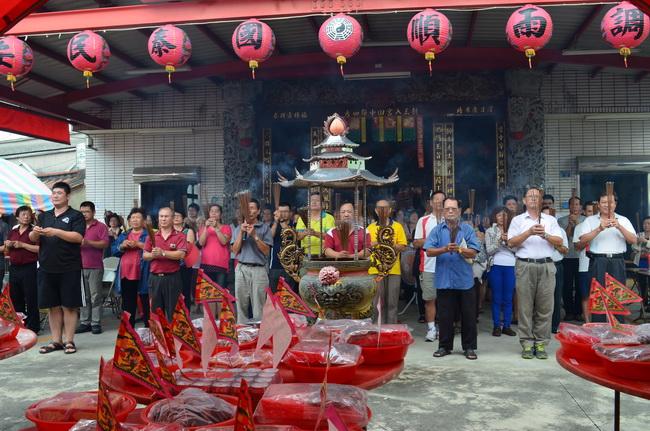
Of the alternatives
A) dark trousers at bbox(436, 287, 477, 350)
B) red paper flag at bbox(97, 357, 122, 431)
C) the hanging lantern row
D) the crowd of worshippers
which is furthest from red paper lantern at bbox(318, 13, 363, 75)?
red paper flag at bbox(97, 357, 122, 431)

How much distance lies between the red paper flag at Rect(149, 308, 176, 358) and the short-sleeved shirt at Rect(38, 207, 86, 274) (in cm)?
413

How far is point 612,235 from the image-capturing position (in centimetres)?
635

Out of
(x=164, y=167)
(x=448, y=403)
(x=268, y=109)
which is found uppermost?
(x=268, y=109)

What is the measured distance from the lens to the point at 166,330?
7.15 feet

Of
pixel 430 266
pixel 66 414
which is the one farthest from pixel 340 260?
pixel 66 414

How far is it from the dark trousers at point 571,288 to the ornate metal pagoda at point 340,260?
11.9 feet

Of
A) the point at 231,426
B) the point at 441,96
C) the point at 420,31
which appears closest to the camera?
the point at 231,426

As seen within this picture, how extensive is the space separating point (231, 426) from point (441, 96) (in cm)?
876

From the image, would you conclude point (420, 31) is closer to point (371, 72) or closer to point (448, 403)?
point (371, 72)

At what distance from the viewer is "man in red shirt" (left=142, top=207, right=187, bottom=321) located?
5.91 metres

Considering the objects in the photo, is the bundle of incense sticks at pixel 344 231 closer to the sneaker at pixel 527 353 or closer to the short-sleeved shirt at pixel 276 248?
Answer: the short-sleeved shirt at pixel 276 248

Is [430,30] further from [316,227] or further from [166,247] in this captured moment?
[166,247]

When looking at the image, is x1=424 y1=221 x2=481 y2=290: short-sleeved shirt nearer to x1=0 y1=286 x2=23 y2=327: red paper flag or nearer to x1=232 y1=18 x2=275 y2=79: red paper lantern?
x1=232 y1=18 x2=275 y2=79: red paper lantern

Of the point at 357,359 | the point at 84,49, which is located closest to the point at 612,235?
the point at 357,359
